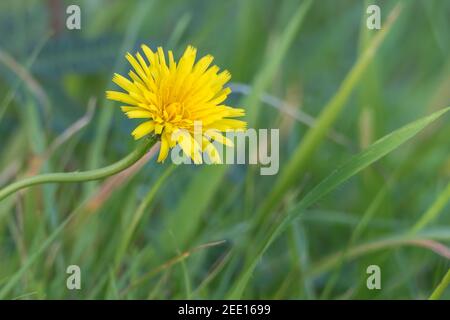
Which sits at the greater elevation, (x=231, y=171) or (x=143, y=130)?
(x=231, y=171)

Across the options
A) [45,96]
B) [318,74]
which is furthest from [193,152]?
[318,74]

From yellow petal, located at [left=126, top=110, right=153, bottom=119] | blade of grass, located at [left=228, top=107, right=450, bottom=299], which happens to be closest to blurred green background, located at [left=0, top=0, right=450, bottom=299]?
blade of grass, located at [left=228, top=107, right=450, bottom=299]

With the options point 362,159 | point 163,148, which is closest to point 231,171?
point 362,159

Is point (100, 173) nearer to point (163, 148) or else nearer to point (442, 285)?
point (163, 148)

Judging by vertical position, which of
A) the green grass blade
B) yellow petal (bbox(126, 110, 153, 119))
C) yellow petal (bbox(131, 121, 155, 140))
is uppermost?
yellow petal (bbox(126, 110, 153, 119))

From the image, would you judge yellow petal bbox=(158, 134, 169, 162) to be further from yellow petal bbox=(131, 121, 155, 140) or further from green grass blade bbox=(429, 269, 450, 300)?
green grass blade bbox=(429, 269, 450, 300)

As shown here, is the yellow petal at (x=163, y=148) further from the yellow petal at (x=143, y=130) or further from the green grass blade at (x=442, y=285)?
the green grass blade at (x=442, y=285)
